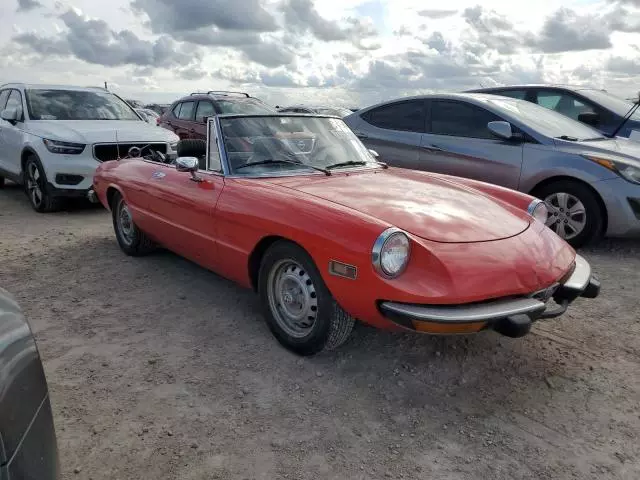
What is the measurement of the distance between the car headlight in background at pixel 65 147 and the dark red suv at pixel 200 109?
3.68 m

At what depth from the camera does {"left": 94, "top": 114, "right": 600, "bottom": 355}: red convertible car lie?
262 cm

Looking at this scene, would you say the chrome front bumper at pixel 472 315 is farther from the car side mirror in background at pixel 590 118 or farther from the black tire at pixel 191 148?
the car side mirror in background at pixel 590 118

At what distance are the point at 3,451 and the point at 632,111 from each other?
797cm

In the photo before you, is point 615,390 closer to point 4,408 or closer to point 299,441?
point 299,441

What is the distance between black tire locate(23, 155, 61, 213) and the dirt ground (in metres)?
3.18

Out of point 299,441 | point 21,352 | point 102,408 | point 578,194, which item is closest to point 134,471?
point 102,408

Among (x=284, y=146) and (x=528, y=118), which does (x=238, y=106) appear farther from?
(x=284, y=146)

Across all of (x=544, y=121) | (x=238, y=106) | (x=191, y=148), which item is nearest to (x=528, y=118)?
(x=544, y=121)

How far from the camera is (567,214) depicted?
534 cm

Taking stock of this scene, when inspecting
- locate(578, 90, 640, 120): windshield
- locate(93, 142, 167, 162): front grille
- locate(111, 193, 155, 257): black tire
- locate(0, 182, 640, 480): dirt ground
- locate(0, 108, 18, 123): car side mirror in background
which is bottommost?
locate(0, 182, 640, 480): dirt ground

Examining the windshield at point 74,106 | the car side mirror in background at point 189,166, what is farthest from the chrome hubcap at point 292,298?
the windshield at point 74,106

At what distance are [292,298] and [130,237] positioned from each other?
2549 mm

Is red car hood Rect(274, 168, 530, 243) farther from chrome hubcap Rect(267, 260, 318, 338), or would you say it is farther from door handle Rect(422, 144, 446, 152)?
door handle Rect(422, 144, 446, 152)

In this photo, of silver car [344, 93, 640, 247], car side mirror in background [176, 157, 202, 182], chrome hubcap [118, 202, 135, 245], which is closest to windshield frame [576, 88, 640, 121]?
silver car [344, 93, 640, 247]
